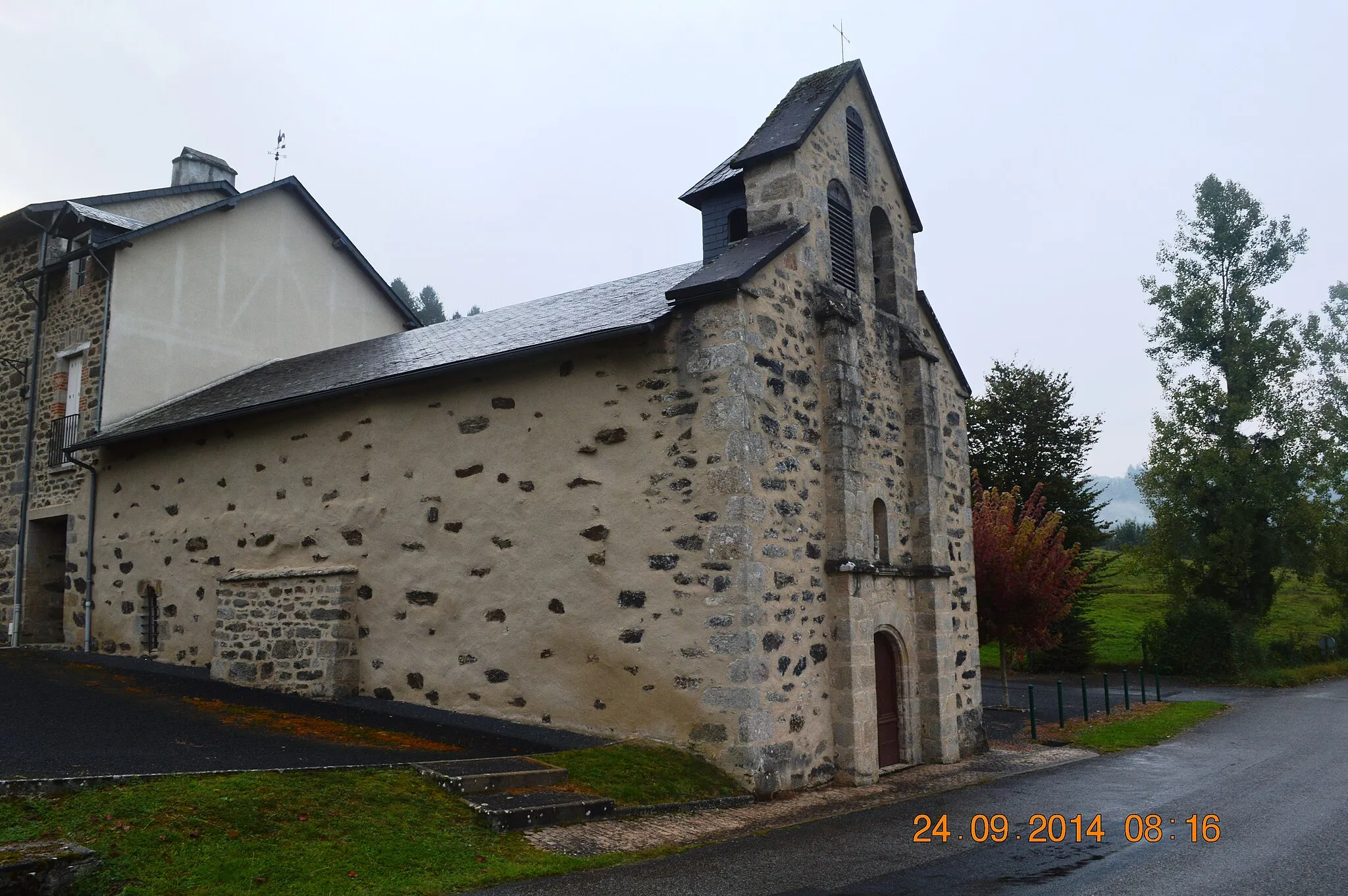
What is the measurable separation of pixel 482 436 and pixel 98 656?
836 cm

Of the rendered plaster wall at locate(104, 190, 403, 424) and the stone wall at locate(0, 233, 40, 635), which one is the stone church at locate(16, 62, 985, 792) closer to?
the rendered plaster wall at locate(104, 190, 403, 424)

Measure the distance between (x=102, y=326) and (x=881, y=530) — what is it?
1370 cm

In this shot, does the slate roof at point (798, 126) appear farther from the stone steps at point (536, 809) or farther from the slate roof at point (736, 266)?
the stone steps at point (536, 809)

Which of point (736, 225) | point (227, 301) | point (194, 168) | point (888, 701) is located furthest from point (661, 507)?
point (194, 168)

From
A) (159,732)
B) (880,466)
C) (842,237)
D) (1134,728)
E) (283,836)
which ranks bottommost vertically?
(1134,728)

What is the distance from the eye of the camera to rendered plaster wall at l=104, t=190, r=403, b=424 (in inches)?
629

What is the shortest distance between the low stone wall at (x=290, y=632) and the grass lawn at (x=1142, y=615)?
15287 millimetres

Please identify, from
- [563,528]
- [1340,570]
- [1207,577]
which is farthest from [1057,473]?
[563,528]

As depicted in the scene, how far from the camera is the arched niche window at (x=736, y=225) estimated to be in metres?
12.0

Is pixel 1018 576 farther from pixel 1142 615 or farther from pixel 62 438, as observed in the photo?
pixel 1142 615

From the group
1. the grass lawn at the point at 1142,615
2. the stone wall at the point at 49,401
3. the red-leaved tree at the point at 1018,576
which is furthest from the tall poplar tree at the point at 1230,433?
the stone wall at the point at 49,401

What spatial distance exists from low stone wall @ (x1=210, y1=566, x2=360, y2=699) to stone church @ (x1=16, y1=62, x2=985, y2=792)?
4 cm

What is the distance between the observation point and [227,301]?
17.4 metres

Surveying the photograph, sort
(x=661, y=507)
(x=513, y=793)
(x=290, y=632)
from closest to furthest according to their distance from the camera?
(x=513, y=793), (x=661, y=507), (x=290, y=632)
